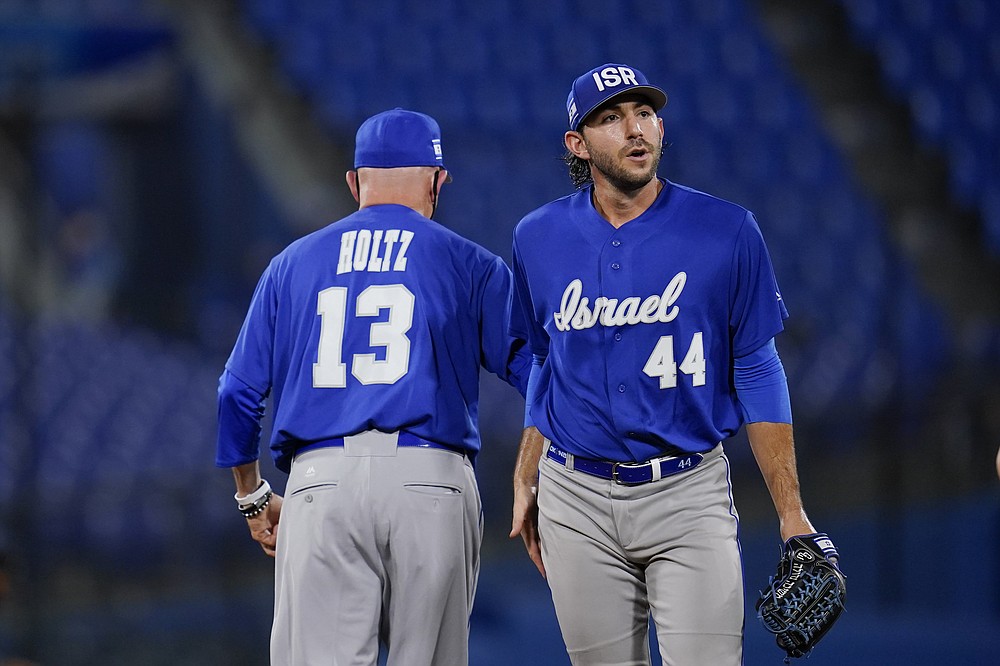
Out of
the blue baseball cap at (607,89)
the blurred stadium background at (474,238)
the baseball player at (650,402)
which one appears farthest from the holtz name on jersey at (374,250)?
the blurred stadium background at (474,238)

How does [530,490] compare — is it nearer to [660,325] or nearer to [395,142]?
[660,325]

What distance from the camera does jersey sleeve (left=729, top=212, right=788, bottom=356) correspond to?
247 centimetres

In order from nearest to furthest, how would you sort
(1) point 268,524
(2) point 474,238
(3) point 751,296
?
(3) point 751,296, (1) point 268,524, (2) point 474,238

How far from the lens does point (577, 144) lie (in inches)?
104

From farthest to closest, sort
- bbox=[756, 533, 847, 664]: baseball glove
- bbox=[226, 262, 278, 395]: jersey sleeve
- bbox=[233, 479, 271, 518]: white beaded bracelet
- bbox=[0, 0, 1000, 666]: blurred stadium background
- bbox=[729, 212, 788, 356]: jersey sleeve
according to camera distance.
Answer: bbox=[0, 0, 1000, 666]: blurred stadium background < bbox=[233, 479, 271, 518]: white beaded bracelet < bbox=[226, 262, 278, 395]: jersey sleeve < bbox=[729, 212, 788, 356]: jersey sleeve < bbox=[756, 533, 847, 664]: baseball glove

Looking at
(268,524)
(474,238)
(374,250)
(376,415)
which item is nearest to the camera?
(376,415)

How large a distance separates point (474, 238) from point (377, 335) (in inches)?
140

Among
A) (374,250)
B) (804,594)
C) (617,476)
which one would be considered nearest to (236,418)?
(374,250)

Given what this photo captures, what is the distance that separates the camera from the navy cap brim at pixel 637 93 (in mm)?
2533

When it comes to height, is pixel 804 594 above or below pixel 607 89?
below

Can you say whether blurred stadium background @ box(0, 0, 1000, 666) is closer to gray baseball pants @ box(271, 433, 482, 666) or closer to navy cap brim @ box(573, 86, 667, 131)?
gray baseball pants @ box(271, 433, 482, 666)

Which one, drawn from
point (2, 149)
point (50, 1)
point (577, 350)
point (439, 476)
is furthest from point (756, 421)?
point (2, 149)

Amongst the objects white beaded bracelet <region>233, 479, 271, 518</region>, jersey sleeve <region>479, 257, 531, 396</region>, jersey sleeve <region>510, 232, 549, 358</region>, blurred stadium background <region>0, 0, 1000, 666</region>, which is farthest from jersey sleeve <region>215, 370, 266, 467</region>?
→ blurred stadium background <region>0, 0, 1000, 666</region>

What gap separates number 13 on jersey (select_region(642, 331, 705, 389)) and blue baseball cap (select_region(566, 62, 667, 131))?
0.50 metres
